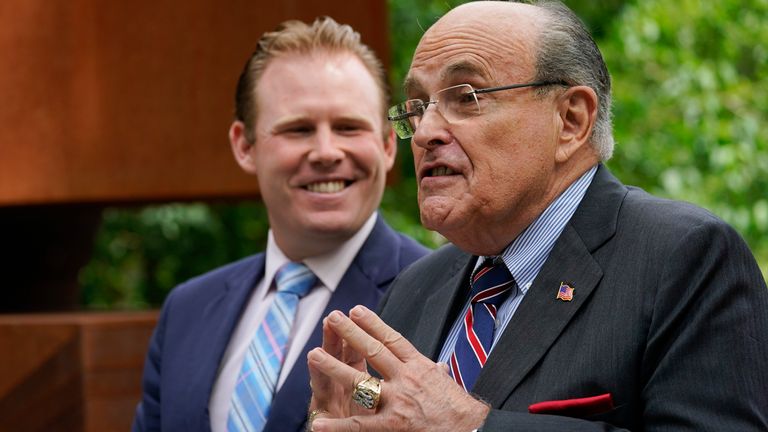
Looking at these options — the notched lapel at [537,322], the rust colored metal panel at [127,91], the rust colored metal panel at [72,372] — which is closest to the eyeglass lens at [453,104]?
the notched lapel at [537,322]

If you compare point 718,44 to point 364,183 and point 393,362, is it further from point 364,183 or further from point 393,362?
point 393,362

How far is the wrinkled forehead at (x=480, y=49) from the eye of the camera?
8.96 feet

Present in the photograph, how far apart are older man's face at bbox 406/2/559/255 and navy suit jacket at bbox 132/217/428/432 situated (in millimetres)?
958

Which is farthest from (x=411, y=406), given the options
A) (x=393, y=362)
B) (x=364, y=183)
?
(x=364, y=183)

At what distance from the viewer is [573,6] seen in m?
10.2

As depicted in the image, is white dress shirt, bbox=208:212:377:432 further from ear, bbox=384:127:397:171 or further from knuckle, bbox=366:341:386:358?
knuckle, bbox=366:341:386:358

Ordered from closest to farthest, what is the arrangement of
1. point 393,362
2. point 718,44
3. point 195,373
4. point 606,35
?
point 393,362 → point 195,373 → point 718,44 → point 606,35

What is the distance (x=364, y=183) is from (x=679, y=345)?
166cm

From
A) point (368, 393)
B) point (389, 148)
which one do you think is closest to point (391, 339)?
point (368, 393)

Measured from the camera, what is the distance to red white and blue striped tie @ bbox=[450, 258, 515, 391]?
8.79 ft

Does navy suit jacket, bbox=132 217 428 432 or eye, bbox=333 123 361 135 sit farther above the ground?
eye, bbox=333 123 361 135

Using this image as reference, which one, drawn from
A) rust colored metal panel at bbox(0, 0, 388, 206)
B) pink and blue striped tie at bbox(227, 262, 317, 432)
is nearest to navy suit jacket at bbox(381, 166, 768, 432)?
pink and blue striped tie at bbox(227, 262, 317, 432)

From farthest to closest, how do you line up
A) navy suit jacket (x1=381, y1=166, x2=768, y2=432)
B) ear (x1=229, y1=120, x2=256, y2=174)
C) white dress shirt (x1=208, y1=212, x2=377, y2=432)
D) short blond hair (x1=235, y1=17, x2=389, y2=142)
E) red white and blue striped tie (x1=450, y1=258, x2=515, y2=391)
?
ear (x1=229, y1=120, x2=256, y2=174) < short blond hair (x1=235, y1=17, x2=389, y2=142) < white dress shirt (x1=208, y1=212, x2=377, y2=432) < red white and blue striped tie (x1=450, y1=258, x2=515, y2=391) < navy suit jacket (x1=381, y1=166, x2=768, y2=432)

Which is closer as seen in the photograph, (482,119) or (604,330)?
(604,330)
